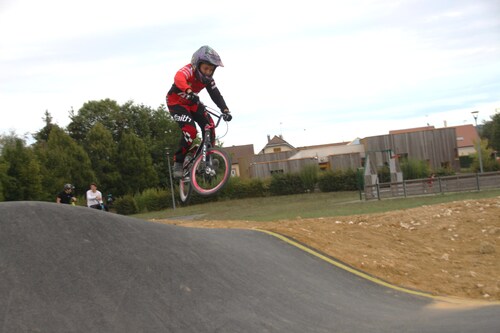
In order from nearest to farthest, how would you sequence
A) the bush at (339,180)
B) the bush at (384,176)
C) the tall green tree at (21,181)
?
the tall green tree at (21,181)
the bush at (384,176)
the bush at (339,180)

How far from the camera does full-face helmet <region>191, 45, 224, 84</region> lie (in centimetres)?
841

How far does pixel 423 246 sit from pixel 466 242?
141 cm

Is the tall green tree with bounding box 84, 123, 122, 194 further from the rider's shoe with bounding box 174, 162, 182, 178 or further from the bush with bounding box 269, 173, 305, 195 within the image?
the rider's shoe with bounding box 174, 162, 182, 178

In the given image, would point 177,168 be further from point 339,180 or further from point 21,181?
point 339,180

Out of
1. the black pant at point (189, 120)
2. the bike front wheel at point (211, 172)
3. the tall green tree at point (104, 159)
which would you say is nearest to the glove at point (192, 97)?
the black pant at point (189, 120)

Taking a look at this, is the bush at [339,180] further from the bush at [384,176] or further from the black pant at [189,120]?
the black pant at [189,120]

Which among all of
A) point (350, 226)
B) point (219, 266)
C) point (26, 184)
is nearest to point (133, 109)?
point (26, 184)

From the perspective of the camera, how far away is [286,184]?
48469 millimetres

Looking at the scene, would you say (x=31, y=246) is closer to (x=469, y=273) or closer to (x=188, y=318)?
(x=188, y=318)

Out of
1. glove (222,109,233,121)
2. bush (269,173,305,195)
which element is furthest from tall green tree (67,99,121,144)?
glove (222,109,233,121)

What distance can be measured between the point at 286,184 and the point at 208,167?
39.9 m

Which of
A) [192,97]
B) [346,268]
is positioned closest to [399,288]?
[346,268]

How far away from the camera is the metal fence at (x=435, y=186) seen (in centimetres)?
3128

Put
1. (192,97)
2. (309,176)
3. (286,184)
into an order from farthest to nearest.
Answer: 1. (286,184)
2. (309,176)
3. (192,97)
